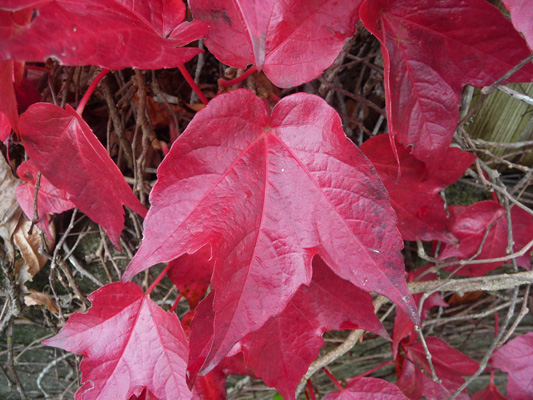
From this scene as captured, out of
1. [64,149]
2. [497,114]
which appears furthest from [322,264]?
[497,114]

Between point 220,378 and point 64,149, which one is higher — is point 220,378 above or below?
below

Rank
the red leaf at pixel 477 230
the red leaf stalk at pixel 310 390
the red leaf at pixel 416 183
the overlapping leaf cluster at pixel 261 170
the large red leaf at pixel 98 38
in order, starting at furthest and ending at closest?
the red leaf stalk at pixel 310 390 → the red leaf at pixel 477 230 → the red leaf at pixel 416 183 → the overlapping leaf cluster at pixel 261 170 → the large red leaf at pixel 98 38

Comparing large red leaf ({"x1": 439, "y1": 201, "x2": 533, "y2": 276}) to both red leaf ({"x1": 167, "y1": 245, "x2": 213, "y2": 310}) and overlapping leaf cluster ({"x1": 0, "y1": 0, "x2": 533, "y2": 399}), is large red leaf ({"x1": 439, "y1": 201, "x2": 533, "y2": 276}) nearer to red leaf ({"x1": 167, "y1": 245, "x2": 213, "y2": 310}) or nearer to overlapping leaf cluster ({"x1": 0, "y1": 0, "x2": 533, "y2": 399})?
overlapping leaf cluster ({"x1": 0, "y1": 0, "x2": 533, "y2": 399})

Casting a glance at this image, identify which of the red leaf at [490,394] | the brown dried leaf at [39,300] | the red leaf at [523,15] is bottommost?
the brown dried leaf at [39,300]

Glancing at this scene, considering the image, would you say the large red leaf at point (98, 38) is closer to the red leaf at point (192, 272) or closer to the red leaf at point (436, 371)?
the red leaf at point (192, 272)

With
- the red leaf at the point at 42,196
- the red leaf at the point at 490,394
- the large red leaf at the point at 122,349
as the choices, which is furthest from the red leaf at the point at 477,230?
the red leaf at the point at 42,196

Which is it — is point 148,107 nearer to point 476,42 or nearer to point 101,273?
point 101,273

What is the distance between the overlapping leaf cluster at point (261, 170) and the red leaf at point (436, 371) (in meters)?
0.35

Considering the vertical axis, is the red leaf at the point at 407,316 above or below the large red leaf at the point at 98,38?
below

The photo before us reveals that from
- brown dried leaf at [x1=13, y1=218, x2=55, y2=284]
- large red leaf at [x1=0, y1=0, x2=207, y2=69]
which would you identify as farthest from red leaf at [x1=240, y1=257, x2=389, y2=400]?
brown dried leaf at [x1=13, y1=218, x2=55, y2=284]

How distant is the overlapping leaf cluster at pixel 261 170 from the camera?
0.37 metres

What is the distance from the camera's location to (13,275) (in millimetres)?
828

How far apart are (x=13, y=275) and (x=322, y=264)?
0.71 metres

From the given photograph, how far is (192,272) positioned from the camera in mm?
649
